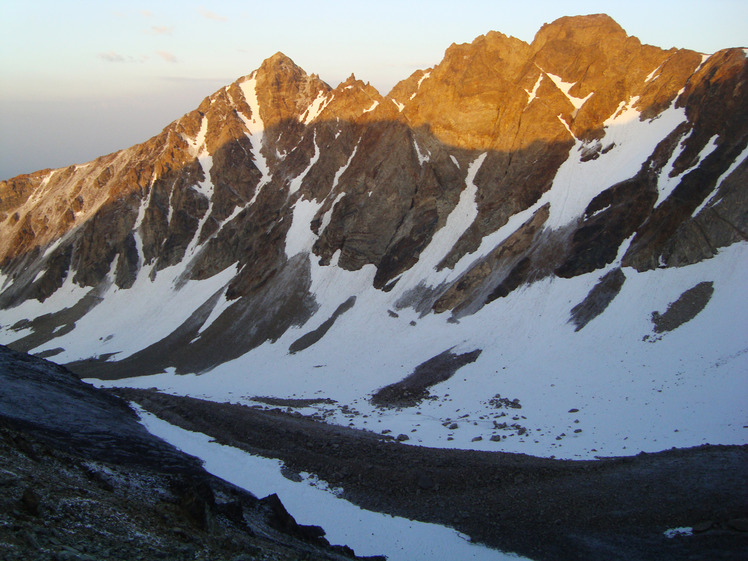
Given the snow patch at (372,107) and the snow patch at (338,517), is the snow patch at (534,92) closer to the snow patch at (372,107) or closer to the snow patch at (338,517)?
the snow patch at (372,107)

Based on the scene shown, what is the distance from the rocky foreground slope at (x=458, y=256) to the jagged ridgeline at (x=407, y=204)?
282 millimetres

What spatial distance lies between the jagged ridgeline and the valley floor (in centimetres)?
1605

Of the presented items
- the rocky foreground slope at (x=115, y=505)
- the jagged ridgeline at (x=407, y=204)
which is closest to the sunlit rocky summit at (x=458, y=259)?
the jagged ridgeline at (x=407, y=204)

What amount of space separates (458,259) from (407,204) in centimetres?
1284

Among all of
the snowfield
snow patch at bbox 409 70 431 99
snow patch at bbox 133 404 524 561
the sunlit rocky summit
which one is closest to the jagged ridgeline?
the sunlit rocky summit

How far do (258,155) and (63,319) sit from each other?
139 feet

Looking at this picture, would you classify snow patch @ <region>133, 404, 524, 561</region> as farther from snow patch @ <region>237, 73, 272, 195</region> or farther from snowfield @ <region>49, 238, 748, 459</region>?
snow patch @ <region>237, 73, 272, 195</region>

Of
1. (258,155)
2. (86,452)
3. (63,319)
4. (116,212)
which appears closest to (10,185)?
(116,212)

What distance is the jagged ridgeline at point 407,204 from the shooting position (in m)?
43.3

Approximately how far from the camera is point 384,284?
185 feet

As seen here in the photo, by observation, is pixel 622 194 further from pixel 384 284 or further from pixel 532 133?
pixel 384 284

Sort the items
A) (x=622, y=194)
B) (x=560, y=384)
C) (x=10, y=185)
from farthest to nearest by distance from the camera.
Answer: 1. (x=10, y=185)
2. (x=622, y=194)
3. (x=560, y=384)

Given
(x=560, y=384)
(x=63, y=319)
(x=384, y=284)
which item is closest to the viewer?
(x=560, y=384)

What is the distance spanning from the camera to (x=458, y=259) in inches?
2085
